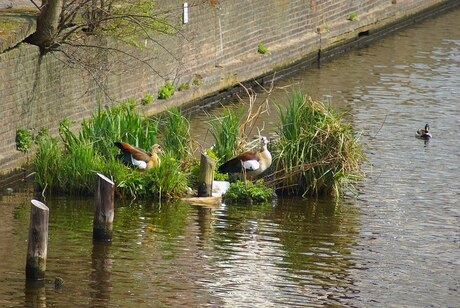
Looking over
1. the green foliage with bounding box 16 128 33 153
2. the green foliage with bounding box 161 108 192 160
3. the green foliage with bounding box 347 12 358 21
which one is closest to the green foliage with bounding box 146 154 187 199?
the green foliage with bounding box 161 108 192 160

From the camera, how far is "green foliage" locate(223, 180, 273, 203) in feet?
58.4

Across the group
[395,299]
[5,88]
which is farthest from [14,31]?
[395,299]

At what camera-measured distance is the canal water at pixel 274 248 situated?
44.5ft

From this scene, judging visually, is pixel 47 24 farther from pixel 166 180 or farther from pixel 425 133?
pixel 425 133

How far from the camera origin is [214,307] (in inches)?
515

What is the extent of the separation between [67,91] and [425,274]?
26.4 ft

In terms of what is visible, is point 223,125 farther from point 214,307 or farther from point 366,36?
point 366,36

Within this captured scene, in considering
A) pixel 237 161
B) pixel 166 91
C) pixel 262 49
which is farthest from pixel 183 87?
pixel 237 161

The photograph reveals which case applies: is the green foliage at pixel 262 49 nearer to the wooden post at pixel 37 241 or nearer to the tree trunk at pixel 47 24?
the tree trunk at pixel 47 24

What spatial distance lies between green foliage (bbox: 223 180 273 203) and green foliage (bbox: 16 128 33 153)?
10.6 feet

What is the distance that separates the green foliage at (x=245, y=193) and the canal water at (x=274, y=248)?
7.4 inches

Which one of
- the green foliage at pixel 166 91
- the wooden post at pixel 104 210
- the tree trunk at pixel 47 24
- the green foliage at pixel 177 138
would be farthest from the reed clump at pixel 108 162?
the green foliage at pixel 166 91

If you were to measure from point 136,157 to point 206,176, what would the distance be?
98 cm

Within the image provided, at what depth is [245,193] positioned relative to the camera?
17812 millimetres
